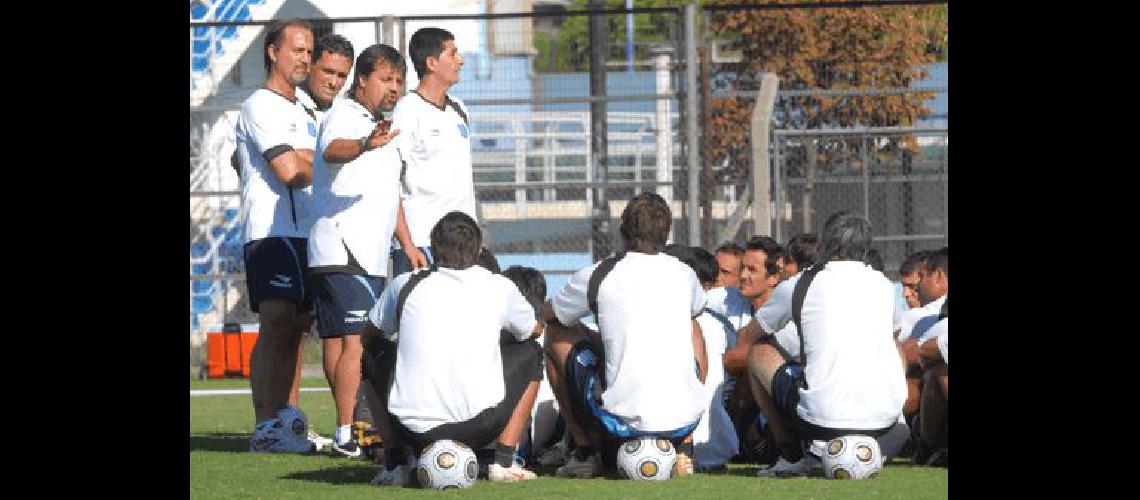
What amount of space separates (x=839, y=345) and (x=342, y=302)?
2.59 m

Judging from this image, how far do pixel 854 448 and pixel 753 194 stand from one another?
20.2 ft

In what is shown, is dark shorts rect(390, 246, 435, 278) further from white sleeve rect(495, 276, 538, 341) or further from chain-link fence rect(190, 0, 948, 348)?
chain-link fence rect(190, 0, 948, 348)

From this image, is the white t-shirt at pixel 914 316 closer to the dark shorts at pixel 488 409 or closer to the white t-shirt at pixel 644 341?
the white t-shirt at pixel 644 341

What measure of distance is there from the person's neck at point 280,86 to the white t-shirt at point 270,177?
36mm

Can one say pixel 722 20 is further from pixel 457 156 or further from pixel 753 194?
pixel 457 156

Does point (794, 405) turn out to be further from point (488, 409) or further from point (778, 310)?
A: point (488, 409)

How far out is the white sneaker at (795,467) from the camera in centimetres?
824

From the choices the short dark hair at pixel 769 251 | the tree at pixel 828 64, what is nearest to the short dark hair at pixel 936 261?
the short dark hair at pixel 769 251

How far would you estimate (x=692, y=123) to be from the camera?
45.8ft

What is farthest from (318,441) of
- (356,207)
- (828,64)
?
(828,64)

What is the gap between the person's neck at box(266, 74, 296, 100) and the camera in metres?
9.77
